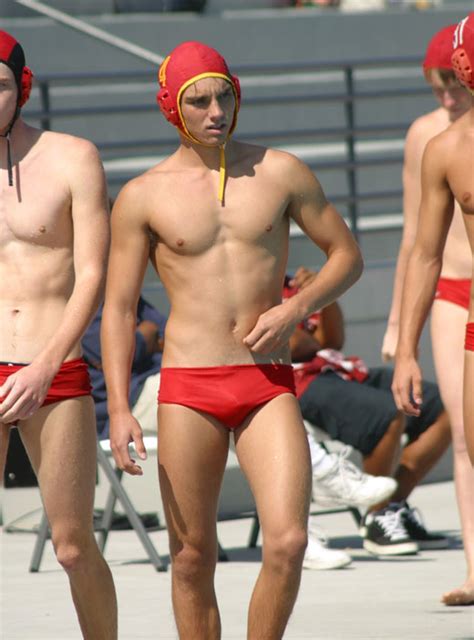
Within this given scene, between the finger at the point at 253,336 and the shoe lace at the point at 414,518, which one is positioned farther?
the shoe lace at the point at 414,518

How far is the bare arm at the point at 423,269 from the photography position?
18.5ft

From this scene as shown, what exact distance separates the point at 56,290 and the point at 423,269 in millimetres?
1293

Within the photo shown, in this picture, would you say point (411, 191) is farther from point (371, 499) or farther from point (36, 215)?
point (36, 215)

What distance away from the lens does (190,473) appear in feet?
17.2

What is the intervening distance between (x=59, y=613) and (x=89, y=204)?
243 centimetres

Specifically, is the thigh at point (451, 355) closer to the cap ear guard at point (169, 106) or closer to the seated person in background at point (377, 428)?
the seated person in background at point (377, 428)

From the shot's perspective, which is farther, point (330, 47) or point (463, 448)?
point (330, 47)

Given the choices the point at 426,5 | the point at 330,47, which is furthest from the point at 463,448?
the point at 426,5

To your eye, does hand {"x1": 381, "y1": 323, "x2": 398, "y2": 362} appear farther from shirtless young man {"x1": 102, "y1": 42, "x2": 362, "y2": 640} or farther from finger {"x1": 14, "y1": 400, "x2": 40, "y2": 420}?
finger {"x1": 14, "y1": 400, "x2": 40, "y2": 420}

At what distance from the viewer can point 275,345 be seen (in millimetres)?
5289

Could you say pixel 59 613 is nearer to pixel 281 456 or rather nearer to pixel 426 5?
pixel 281 456

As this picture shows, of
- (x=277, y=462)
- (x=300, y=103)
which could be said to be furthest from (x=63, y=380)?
(x=300, y=103)

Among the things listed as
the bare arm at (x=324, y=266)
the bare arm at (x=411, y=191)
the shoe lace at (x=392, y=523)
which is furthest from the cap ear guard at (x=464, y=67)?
the shoe lace at (x=392, y=523)

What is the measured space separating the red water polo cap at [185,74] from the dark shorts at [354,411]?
134 inches
